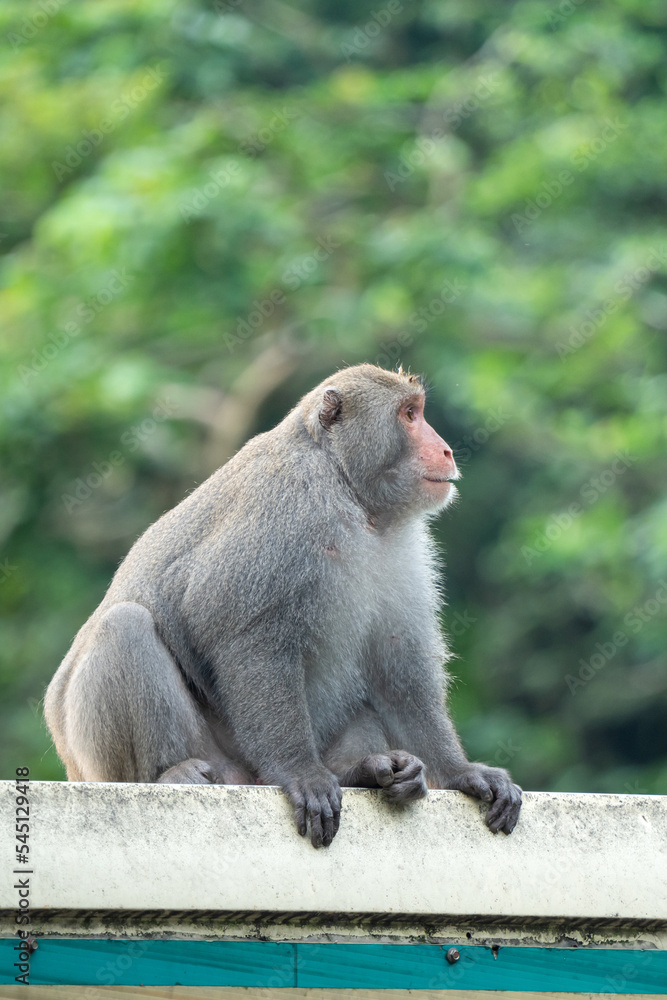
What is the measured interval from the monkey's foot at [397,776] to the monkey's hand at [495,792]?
9.7 inches

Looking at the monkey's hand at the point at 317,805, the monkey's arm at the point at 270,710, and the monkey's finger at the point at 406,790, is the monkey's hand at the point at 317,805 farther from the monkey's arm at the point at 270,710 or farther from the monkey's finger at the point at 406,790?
the monkey's finger at the point at 406,790

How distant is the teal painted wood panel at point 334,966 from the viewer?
3490 mm

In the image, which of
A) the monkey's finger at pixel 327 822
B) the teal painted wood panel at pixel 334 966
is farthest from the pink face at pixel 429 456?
the teal painted wood panel at pixel 334 966

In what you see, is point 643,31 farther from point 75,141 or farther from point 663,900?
point 663,900

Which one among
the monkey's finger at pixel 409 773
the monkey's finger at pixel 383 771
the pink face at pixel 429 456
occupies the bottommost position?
the monkey's finger at pixel 383 771

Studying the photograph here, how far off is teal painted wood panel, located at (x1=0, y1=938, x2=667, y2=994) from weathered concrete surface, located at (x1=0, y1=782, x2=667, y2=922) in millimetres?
108

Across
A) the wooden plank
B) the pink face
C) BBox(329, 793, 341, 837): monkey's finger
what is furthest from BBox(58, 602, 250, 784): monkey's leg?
the pink face

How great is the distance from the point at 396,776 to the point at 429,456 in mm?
1435

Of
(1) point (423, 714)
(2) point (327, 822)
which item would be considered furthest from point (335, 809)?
(1) point (423, 714)

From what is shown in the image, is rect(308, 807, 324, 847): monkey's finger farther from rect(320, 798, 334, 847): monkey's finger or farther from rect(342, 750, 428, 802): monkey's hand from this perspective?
rect(342, 750, 428, 802): monkey's hand

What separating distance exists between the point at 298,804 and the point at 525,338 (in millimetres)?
8210

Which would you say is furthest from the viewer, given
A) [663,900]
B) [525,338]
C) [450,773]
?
[525,338]

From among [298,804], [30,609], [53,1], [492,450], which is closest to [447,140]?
[492,450]

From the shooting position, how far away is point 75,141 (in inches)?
453
